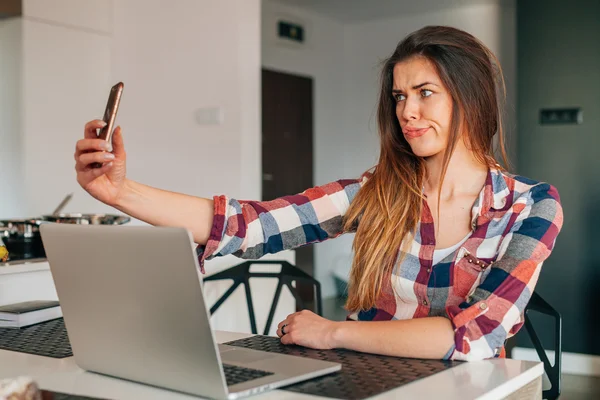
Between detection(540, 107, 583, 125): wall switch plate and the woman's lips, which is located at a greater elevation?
detection(540, 107, 583, 125): wall switch plate

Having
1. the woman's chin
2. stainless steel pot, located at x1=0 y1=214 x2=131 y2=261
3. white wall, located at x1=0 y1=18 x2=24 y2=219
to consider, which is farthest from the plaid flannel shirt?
white wall, located at x1=0 y1=18 x2=24 y2=219

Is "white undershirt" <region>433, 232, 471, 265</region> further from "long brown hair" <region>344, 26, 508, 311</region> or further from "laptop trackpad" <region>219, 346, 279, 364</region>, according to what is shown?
"laptop trackpad" <region>219, 346, 279, 364</region>

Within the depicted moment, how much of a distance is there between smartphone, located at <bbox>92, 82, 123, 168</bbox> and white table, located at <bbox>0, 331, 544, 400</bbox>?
38cm

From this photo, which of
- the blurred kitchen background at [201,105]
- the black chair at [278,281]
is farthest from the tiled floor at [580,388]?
the black chair at [278,281]

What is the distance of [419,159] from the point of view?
1.74 metres

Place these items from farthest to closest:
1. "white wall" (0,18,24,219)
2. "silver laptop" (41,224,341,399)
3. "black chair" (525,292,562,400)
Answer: "white wall" (0,18,24,219) → "black chair" (525,292,562,400) → "silver laptop" (41,224,341,399)

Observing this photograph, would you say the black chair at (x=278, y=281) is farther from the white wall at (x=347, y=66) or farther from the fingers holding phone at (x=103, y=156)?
the white wall at (x=347, y=66)

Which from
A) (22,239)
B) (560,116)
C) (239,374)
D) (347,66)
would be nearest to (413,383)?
(239,374)

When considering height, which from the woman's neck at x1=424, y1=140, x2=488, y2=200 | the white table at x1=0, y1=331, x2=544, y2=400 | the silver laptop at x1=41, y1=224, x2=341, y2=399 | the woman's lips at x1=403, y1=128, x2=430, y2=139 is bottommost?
the white table at x1=0, y1=331, x2=544, y2=400

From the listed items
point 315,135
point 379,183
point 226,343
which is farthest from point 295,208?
point 315,135

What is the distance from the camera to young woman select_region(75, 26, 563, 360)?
1.40 meters

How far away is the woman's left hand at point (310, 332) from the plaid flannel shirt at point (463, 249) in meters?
0.21

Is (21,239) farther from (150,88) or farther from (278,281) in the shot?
(150,88)

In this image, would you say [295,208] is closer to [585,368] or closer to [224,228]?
[224,228]
